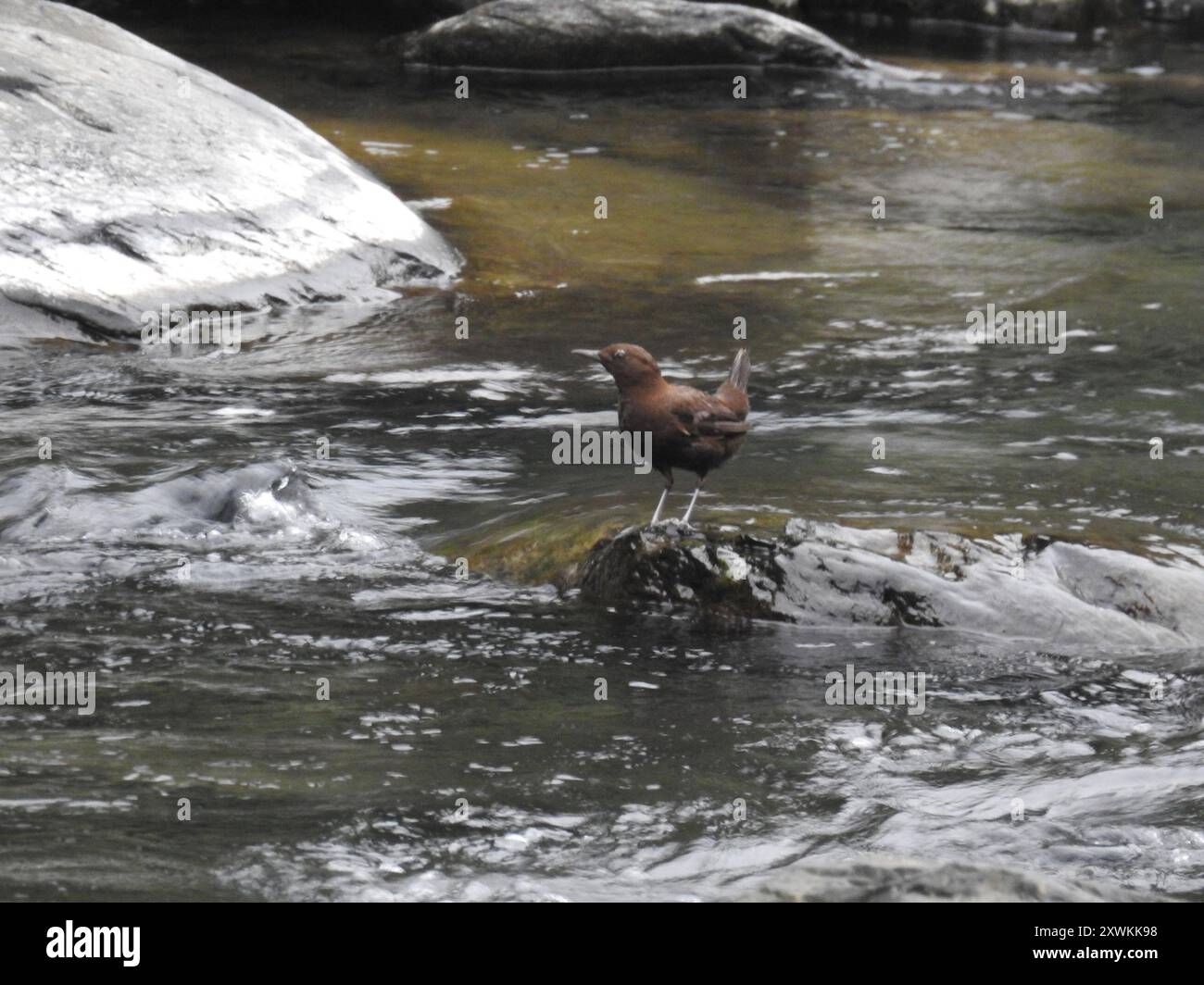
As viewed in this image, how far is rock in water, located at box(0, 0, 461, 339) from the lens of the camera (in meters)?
8.90

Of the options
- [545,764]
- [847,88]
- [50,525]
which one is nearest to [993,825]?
[545,764]

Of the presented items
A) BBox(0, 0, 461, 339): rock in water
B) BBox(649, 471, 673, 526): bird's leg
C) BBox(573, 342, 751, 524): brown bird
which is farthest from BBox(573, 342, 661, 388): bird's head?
BBox(0, 0, 461, 339): rock in water

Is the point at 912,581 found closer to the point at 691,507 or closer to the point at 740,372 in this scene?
the point at 691,507

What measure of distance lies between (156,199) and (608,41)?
989 centimetres

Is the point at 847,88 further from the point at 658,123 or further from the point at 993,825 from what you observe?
the point at 993,825

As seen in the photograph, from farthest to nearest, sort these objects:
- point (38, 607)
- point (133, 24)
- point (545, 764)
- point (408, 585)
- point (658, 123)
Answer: point (133, 24) < point (658, 123) < point (408, 585) < point (38, 607) < point (545, 764)

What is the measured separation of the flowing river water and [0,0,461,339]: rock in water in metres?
0.32

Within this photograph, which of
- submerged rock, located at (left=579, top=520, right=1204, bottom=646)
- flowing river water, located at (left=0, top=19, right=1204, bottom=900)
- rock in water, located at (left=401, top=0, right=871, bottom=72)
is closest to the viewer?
flowing river water, located at (left=0, top=19, right=1204, bottom=900)

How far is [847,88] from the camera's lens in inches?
694

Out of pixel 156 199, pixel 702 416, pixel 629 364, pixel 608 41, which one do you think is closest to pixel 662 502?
pixel 702 416

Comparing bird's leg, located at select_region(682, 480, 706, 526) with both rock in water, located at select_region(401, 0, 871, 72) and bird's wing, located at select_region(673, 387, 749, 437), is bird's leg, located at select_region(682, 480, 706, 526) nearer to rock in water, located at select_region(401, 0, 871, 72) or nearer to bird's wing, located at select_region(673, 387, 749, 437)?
bird's wing, located at select_region(673, 387, 749, 437)

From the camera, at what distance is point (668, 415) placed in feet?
18.5

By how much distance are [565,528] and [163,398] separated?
273 centimetres

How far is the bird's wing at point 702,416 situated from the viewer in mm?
5684
